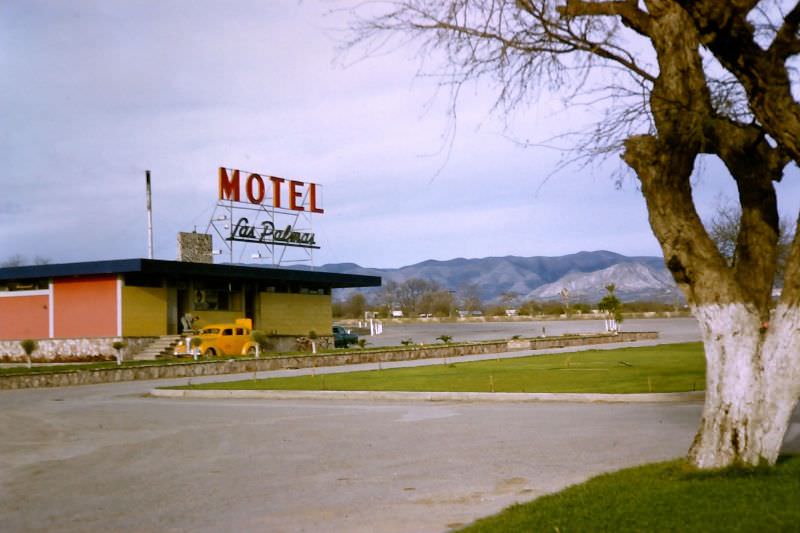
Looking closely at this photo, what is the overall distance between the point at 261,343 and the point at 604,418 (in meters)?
28.1

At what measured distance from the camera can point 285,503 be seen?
29.2 ft

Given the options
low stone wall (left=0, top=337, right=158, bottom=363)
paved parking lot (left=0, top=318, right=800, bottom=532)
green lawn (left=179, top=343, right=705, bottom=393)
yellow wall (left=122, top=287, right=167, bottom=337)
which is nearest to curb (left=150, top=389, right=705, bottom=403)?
paved parking lot (left=0, top=318, right=800, bottom=532)

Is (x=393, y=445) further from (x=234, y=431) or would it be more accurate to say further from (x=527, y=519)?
(x=527, y=519)

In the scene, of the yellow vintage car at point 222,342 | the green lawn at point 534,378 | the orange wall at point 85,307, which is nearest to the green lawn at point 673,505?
the green lawn at point 534,378

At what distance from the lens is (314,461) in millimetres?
11586

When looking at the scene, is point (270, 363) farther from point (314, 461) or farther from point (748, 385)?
point (748, 385)

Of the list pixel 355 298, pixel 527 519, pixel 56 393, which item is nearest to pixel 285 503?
pixel 527 519

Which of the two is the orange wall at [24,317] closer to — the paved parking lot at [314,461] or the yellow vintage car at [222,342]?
the yellow vintage car at [222,342]

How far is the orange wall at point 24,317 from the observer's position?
4306 cm

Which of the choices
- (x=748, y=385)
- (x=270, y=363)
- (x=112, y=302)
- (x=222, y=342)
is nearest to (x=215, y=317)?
(x=112, y=302)

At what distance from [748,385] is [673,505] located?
1.42 meters

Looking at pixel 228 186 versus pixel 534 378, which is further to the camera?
pixel 228 186

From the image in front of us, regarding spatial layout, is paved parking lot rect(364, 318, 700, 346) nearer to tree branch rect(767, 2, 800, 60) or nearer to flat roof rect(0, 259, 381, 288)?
flat roof rect(0, 259, 381, 288)

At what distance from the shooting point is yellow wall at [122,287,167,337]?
41188mm
